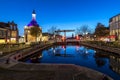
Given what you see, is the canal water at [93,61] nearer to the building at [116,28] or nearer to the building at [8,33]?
the building at [8,33]

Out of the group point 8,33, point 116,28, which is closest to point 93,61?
point 8,33

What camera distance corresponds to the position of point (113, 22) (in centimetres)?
10362

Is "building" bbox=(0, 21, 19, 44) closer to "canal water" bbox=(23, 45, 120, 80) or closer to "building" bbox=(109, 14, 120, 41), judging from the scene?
"canal water" bbox=(23, 45, 120, 80)

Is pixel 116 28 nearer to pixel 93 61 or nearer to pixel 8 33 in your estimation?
pixel 8 33

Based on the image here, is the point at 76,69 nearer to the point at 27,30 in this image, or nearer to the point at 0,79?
the point at 0,79

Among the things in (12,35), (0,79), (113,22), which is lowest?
(0,79)

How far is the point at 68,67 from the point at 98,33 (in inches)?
3614

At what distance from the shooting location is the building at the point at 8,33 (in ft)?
253

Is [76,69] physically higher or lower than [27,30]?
lower

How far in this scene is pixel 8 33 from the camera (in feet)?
271

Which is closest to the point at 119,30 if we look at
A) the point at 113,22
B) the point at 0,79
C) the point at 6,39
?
the point at 113,22

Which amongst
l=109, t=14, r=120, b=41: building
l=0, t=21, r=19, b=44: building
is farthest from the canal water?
l=109, t=14, r=120, b=41: building

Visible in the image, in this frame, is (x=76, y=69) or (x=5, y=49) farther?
(x=5, y=49)

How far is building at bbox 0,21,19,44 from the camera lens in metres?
77.0
